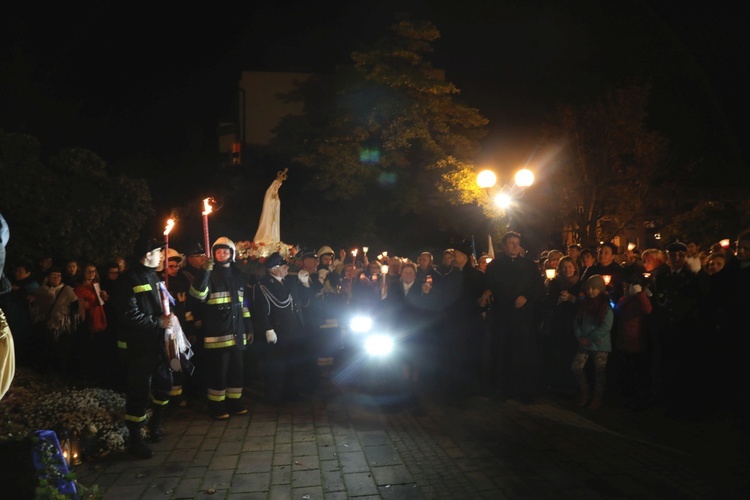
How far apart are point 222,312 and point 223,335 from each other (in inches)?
10.9

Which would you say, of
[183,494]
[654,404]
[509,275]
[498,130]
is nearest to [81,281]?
[183,494]

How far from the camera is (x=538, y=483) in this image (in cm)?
505

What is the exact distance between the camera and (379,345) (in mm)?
8500

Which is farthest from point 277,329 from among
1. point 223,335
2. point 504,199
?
point 504,199

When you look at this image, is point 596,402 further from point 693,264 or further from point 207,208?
point 207,208

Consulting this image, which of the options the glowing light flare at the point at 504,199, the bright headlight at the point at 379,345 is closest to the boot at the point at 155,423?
the bright headlight at the point at 379,345

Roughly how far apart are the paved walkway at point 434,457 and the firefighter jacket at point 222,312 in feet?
3.17

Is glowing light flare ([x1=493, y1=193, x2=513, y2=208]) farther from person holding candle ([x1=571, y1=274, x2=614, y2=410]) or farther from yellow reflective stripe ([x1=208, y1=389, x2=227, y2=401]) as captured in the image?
yellow reflective stripe ([x1=208, y1=389, x2=227, y2=401])

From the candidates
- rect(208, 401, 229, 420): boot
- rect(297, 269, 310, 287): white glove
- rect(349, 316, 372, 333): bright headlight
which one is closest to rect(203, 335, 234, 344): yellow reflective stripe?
rect(208, 401, 229, 420): boot

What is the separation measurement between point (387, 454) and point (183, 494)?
1.93 meters

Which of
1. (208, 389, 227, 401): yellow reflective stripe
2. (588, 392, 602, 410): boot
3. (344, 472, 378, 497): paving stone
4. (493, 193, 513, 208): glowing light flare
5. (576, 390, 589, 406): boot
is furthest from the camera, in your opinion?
(493, 193, 513, 208): glowing light flare

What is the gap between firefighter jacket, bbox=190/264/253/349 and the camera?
7168 millimetres

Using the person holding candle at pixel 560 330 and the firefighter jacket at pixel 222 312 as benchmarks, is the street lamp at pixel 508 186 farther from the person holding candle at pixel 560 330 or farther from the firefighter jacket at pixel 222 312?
the firefighter jacket at pixel 222 312

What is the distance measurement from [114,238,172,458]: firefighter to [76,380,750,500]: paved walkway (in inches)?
16.3
